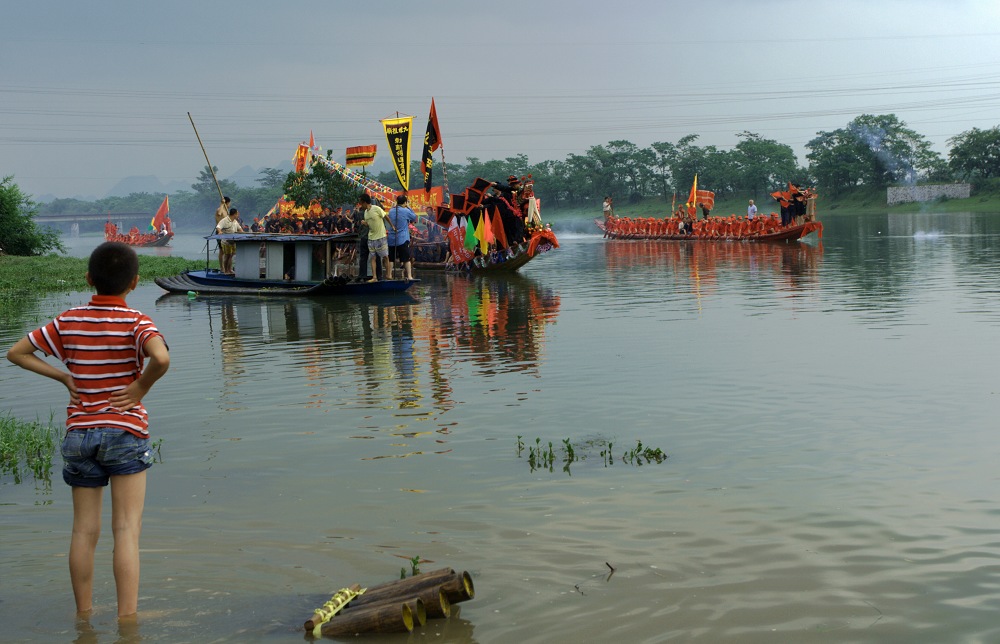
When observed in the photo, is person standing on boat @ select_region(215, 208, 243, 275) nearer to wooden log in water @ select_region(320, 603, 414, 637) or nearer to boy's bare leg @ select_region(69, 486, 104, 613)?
boy's bare leg @ select_region(69, 486, 104, 613)

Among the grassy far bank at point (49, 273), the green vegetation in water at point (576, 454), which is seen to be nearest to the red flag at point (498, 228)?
the grassy far bank at point (49, 273)

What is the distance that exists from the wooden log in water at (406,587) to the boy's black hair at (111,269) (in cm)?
193

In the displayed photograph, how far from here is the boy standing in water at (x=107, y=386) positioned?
4988 mm

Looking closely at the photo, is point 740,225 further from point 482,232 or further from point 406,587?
point 406,587

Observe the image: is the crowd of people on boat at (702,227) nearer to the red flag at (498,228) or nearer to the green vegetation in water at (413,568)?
the red flag at (498,228)

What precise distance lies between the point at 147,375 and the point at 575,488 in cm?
352

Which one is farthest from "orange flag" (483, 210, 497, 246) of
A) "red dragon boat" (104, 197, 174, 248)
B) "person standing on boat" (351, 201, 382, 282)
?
"red dragon boat" (104, 197, 174, 248)

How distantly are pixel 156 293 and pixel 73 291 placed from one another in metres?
2.12

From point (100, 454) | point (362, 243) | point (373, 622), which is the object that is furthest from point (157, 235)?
point (373, 622)

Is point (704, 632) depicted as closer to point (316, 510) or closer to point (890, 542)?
point (890, 542)

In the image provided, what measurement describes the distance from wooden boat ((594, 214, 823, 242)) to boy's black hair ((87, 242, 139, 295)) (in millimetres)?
40623

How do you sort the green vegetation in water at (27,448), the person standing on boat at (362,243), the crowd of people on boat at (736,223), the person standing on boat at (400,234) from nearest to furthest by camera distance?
the green vegetation in water at (27,448), the person standing on boat at (362,243), the person standing on boat at (400,234), the crowd of people on boat at (736,223)

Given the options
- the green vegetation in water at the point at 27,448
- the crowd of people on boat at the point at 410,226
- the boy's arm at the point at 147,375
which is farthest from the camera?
the crowd of people on boat at the point at 410,226

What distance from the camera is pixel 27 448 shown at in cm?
898
